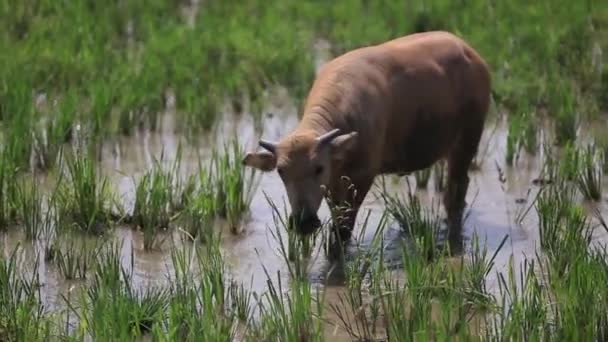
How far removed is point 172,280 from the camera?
6.46 m

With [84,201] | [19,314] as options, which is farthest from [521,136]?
[19,314]

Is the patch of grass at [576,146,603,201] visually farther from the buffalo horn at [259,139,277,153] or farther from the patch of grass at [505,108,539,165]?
the buffalo horn at [259,139,277,153]

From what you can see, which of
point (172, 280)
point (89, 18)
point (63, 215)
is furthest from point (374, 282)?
point (89, 18)

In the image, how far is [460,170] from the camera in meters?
7.89

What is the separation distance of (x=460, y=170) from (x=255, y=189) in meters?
1.10

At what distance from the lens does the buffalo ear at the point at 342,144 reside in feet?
21.6

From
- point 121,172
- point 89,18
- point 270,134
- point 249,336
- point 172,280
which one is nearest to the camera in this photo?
point 249,336

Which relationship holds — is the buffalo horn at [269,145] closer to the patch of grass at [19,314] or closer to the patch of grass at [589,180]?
the patch of grass at [19,314]

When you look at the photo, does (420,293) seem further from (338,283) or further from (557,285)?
(338,283)

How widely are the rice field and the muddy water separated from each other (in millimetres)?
17

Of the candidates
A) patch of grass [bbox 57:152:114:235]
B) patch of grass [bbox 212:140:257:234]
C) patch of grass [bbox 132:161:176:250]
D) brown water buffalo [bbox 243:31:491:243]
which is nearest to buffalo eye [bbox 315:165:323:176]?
brown water buffalo [bbox 243:31:491:243]

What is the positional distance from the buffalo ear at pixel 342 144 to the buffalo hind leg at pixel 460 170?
1258mm

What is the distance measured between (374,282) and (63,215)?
6.14 feet

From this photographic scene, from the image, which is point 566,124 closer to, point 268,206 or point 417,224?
point 268,206
